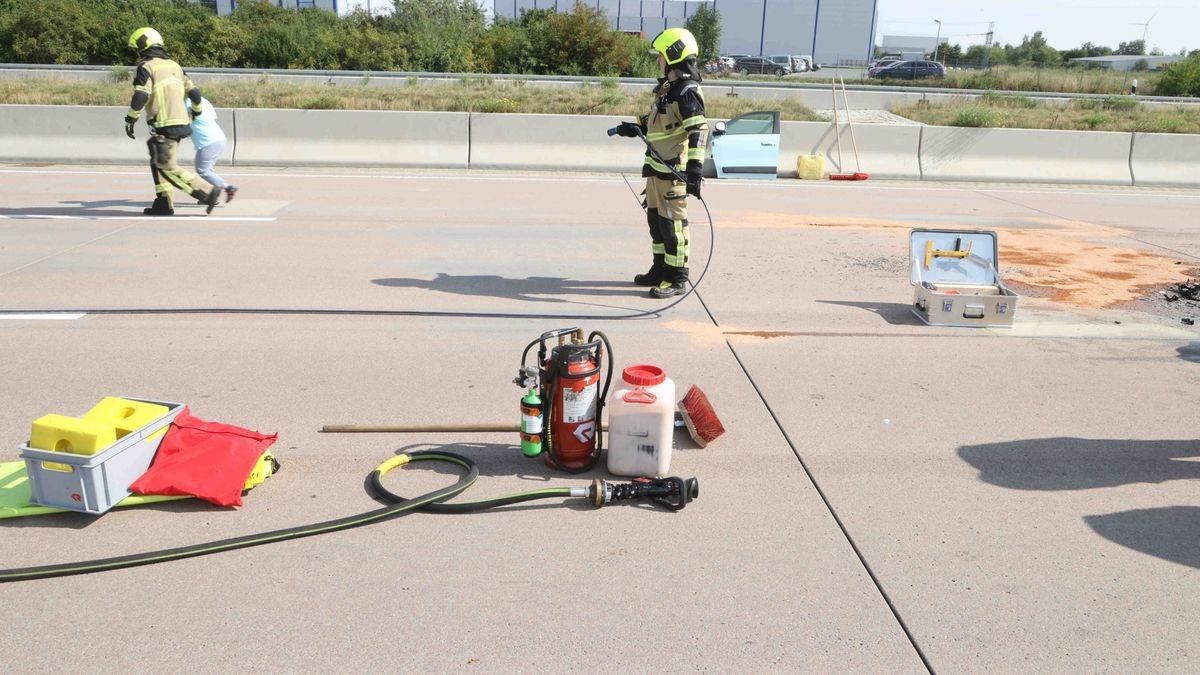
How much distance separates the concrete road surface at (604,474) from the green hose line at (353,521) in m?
0.04

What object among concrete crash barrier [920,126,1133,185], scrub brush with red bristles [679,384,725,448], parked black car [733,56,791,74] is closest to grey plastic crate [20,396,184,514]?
scrub brush with red bristles [679,384,725,448]

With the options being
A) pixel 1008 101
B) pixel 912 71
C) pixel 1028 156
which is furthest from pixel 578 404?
pixel 912 71

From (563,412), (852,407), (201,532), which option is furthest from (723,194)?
(201,532)

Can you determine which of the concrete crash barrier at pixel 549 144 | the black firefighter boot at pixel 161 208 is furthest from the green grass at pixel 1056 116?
the black firefighter boot at pixel 161 208

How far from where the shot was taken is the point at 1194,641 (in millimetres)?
3467

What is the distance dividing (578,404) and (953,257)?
4685 mm

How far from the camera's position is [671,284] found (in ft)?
27.3

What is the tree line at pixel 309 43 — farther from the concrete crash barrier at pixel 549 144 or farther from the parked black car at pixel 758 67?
the parked black car at pixel 758 67

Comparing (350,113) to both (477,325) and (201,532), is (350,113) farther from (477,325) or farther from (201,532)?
(201,532)

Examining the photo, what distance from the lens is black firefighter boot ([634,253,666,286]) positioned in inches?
331

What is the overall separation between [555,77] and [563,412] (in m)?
31.6

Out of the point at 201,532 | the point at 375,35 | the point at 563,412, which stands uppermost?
the point at 375,35

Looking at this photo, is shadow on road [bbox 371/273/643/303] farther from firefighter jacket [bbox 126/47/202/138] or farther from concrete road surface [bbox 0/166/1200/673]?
firefighter jacket [bbox 126/47/202/138]

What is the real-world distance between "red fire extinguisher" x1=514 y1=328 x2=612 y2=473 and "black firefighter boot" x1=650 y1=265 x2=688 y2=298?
3.59 m
